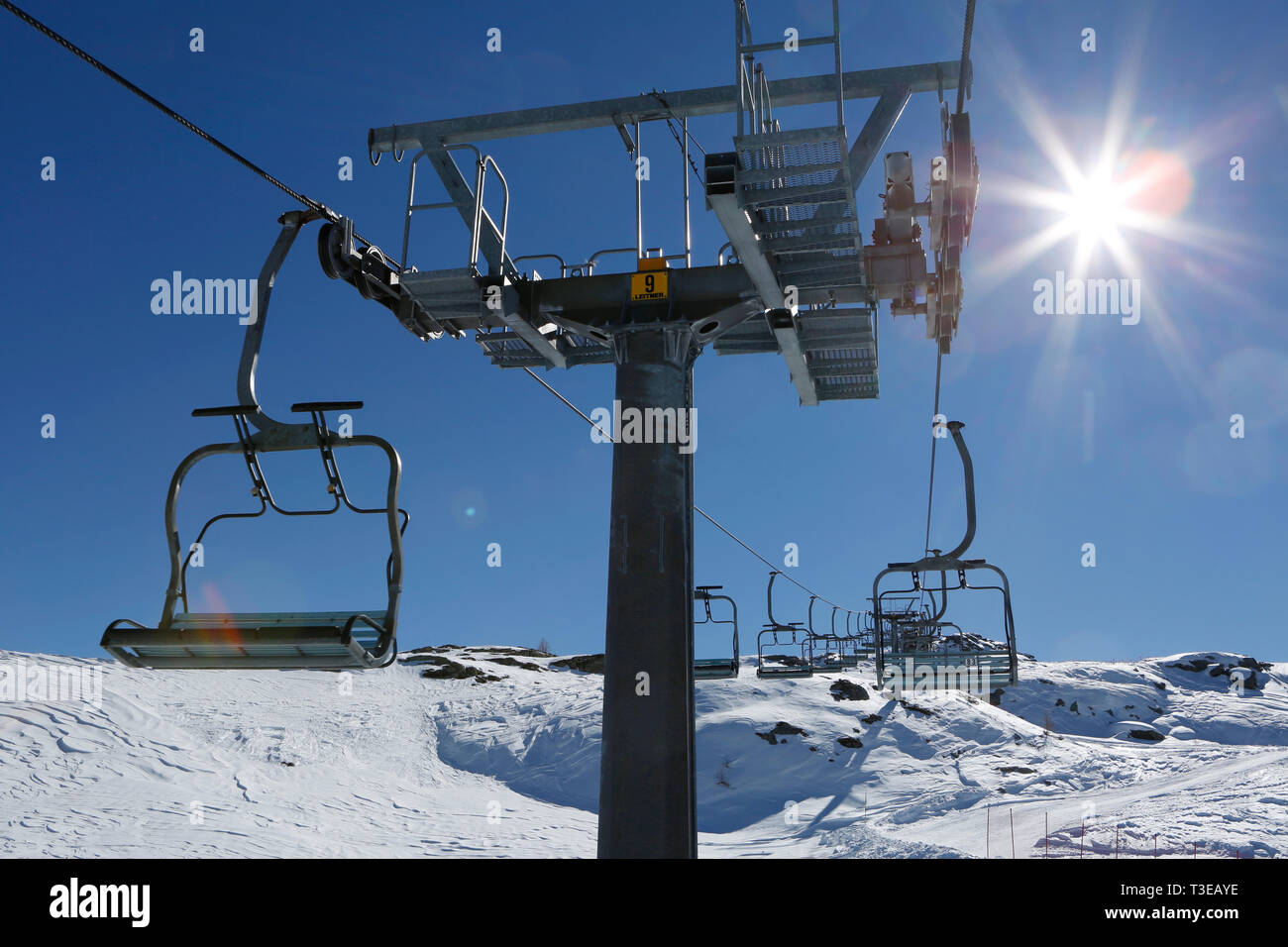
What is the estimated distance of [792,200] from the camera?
23.2ft

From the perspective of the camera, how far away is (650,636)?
7.59 m

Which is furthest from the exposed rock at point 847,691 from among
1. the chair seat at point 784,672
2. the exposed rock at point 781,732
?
the chair seat at point 784,672

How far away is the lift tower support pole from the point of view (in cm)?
725

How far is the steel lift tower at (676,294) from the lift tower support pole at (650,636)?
0.05ft

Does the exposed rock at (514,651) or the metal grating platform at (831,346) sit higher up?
the metal grating platform at (831,346)

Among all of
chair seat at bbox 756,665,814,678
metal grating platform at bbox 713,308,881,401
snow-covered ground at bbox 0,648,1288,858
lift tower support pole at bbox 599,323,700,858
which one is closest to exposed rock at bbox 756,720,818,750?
snow-covered ground at bbox 0,648,1288,858

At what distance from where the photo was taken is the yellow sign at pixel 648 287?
860 cm

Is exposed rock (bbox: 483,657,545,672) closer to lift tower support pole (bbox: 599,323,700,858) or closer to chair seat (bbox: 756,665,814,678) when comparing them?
chair seat (bbox: 756,665,814,678)

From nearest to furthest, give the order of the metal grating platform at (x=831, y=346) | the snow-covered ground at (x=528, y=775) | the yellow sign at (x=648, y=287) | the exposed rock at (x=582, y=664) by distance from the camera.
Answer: the yellow sign at (x=648, y=287)
the metal grating platform at (x=831, y=346)
the snow-covered ground at (x=528, y=775)
the exposed rock at (x=582, y=664)

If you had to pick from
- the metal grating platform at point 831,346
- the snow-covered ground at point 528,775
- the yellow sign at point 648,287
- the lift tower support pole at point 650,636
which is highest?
the yellow sign at point 648,287

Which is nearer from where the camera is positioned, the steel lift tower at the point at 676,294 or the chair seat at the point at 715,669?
the steel lift tower at the point at 676,294

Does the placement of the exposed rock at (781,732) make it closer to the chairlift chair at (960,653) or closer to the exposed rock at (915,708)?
the exposed rock at (915,708)

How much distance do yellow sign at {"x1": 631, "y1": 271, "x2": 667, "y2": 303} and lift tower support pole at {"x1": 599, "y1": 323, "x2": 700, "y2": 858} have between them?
0.40 metres
